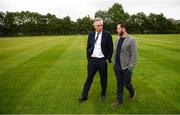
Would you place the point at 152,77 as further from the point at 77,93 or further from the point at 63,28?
the point at 63,28

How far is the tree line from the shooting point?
98.7 metres

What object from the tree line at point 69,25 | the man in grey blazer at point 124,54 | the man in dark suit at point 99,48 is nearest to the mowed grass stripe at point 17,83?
the man in dark suit at point 99,48

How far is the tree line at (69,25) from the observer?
98.7m

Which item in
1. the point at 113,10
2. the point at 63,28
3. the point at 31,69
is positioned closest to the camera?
the point at 31,69

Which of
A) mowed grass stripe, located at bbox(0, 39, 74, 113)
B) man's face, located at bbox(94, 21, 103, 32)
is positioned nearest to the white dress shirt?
man's face, located at bbox(94, 21, 103, 32)

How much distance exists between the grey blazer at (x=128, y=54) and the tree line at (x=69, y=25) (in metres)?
88.8

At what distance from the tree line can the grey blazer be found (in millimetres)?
88795

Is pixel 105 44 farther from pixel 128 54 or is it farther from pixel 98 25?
pixel 128 54

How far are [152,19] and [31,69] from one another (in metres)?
93.7

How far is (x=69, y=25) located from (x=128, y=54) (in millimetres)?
99937

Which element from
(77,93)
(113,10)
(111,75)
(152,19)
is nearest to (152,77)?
(111,75)

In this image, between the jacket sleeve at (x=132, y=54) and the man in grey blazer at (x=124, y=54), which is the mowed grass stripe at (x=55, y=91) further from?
the jacket sleeve at (x=132, y=54)

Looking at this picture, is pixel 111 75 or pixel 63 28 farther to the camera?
pixel 63 28

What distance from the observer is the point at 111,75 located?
11898 millimetres
